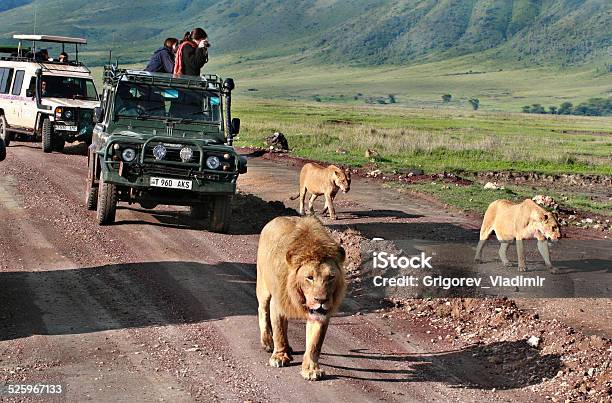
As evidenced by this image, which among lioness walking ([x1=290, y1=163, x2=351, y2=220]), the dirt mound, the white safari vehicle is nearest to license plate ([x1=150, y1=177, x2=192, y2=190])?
lioness walking ([x1=290, y1=163, x2=351, y2=220])

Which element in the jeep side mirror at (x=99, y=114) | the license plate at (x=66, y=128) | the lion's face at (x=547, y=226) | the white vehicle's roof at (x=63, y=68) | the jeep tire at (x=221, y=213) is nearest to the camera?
the lion's face at (x=547, y=226)

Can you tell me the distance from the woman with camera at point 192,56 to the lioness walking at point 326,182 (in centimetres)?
247

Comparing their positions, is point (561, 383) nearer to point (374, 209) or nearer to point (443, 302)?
point (443, 302)

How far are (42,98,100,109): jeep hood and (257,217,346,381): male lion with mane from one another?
1642 cm

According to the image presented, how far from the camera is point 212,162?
13.5 metres

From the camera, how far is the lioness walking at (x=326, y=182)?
1593 cm

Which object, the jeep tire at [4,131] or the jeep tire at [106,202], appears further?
the jeep tire at [4,131]

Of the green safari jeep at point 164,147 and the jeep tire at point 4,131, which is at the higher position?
the green safari jeep at point 164,147

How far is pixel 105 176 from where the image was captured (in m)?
13.2

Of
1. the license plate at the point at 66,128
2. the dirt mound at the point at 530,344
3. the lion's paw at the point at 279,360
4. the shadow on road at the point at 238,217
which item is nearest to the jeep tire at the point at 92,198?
the shadow on road at the point at 238,217

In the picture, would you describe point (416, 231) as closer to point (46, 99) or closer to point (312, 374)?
point (312, 374)

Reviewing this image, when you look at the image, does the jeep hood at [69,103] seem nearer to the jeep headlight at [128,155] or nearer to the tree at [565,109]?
the jeep headlight at [128,155]

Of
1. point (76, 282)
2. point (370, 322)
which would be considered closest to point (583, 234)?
point (370, 322)

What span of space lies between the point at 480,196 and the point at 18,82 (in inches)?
469
